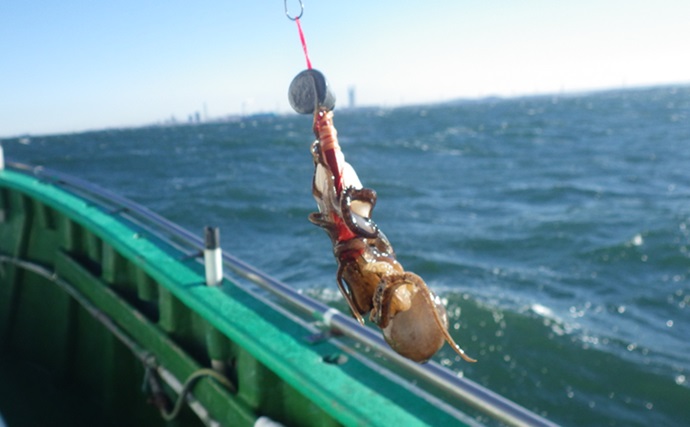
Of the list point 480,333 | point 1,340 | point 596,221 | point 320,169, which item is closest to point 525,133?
point 596,221

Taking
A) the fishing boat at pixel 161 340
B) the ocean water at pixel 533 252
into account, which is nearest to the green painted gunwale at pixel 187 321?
the fishing boat at pixel 161 340

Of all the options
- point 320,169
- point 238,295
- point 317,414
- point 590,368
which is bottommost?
point 590,368

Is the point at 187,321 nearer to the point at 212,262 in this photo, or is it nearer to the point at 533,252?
the point at 212,262

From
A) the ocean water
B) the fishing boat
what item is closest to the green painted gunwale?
the fishing boat

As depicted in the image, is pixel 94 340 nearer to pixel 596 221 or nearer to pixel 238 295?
pixel 238 295

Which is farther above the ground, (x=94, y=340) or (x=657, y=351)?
(x=94, y=340)

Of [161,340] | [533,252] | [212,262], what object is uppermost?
[212,262]

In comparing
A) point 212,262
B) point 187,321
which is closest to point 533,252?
point 187,321
